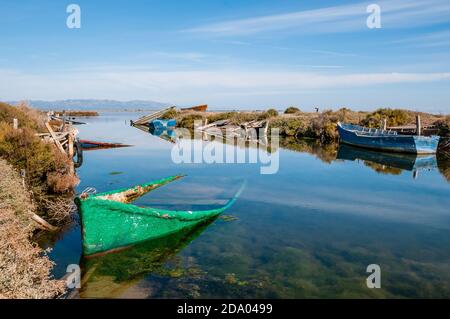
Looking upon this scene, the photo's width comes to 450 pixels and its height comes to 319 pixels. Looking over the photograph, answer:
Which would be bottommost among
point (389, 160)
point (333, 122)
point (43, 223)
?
point (43, 223)

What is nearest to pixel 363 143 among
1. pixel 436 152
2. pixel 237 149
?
pixel 436 152

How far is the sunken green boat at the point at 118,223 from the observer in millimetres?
9914

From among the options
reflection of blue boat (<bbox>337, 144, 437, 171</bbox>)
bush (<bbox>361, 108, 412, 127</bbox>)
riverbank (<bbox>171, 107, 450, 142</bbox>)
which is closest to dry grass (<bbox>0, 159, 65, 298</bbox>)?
reflection of blue boat (<bbox>337, 144, 437, 171</bbox>)

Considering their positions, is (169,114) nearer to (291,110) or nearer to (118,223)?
(291,110)

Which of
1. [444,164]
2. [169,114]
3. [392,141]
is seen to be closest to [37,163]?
[444,164]

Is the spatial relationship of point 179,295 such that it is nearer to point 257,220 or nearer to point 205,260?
point 205,260

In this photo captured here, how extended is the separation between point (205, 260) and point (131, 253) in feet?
6.67

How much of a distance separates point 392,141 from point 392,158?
2.60 meters

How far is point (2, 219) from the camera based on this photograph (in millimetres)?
8625

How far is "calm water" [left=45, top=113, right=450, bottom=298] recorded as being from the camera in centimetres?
903

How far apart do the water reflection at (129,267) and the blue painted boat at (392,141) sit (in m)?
25.8

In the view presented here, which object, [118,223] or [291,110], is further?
[291,110]

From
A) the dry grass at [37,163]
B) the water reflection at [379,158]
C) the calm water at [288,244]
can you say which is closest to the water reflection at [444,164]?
the water reflection at [379,158]

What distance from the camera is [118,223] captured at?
10.4 meters
